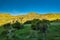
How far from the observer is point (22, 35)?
277 feet

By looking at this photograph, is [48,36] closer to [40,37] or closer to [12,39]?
[40,37]

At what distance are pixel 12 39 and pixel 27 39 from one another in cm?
711

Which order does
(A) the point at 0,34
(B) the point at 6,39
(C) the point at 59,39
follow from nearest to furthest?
(C) the point at 59,39 < (B) the point at 6,39 < (A) the point at 0,34

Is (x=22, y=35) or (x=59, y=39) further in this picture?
(x=22, y=35)

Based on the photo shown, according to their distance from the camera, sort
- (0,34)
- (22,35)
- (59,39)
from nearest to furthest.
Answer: (59,39) < (22,35) < (0,34)

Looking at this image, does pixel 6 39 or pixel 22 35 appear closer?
pixel 6 39

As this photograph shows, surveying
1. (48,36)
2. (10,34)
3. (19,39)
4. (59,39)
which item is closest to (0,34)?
(10,34)

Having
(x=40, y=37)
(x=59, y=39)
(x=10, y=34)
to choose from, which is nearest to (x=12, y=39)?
(x=10, y=34)

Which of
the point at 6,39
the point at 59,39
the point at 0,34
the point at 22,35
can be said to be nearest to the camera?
the point at 59,39

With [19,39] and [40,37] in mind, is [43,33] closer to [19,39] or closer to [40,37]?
Result: [40,37]

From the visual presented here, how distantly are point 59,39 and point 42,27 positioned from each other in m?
7.03

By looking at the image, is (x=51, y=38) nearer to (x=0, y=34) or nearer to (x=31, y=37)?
(x=31, y=37)

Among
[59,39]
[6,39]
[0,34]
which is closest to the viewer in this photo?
[59,39]

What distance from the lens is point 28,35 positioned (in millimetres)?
82125
